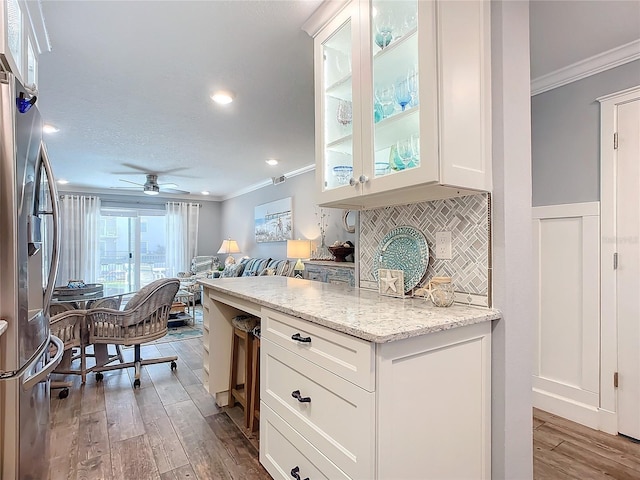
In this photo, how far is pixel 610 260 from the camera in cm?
215

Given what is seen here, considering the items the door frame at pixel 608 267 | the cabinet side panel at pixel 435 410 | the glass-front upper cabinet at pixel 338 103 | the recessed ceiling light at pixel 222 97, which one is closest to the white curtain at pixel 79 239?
the recessed ceiling light at pixel 222 97

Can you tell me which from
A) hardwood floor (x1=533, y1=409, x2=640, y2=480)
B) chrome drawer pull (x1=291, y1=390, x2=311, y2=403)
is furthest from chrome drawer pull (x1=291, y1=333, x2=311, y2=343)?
hardwood floor (x1=533, y1=409, x2=640, y2=480)

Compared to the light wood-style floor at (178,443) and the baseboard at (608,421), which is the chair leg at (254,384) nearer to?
the light wood-style floor at (178,443)

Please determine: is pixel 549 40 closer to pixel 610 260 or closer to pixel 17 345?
pixel 610 260

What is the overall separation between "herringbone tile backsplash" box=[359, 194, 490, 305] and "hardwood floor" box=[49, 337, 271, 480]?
1387 millimetres

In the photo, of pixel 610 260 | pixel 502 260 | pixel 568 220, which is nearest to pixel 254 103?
pixel 502 260

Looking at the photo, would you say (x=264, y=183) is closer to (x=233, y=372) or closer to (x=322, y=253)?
(x=322, y=253)

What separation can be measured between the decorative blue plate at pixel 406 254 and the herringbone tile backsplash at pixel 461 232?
0.03 metres

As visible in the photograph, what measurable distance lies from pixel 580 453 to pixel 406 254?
154 cm

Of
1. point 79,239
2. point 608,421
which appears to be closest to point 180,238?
point 79,239

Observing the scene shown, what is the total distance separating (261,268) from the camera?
5.79m

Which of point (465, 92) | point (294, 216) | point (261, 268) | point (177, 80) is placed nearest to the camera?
point (465, 92)

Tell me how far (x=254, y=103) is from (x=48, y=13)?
4.56 ft

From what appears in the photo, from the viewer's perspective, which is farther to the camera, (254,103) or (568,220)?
(254,103)
